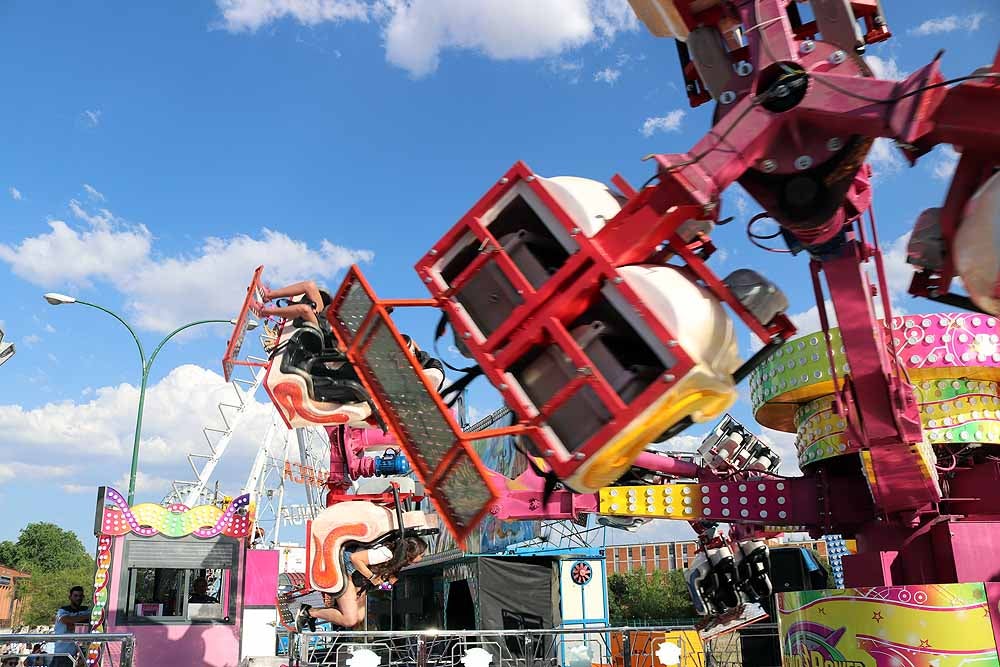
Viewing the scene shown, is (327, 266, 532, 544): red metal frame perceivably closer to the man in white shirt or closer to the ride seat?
the ride seat

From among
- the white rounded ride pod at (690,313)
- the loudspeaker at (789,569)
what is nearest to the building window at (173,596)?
the white rounded ride pod at (690,313)

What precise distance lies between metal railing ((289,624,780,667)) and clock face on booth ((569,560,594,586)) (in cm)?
139

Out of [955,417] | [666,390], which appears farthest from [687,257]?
[955,417]

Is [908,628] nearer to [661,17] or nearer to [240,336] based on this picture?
[661,17]

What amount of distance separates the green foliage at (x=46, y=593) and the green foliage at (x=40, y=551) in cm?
958

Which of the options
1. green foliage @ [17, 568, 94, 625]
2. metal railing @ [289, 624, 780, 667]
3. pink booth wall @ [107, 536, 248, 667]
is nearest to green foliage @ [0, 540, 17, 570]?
green foliage @ [17, 568, 94, 625]

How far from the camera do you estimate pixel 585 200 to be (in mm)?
4441

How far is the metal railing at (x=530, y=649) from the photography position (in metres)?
9.38

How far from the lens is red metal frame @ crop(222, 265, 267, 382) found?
30.1ft

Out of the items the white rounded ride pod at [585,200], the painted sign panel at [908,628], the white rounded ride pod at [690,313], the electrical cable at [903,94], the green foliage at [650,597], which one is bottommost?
the green foliage at [650,597]

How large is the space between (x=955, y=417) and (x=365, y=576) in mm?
6898

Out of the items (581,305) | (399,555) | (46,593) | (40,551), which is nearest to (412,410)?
(581,305)

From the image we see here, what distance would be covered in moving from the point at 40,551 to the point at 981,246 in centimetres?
9061

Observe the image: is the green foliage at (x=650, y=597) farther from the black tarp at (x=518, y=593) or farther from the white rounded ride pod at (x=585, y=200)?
the white rounded ride pod at (x=585, y=200)
